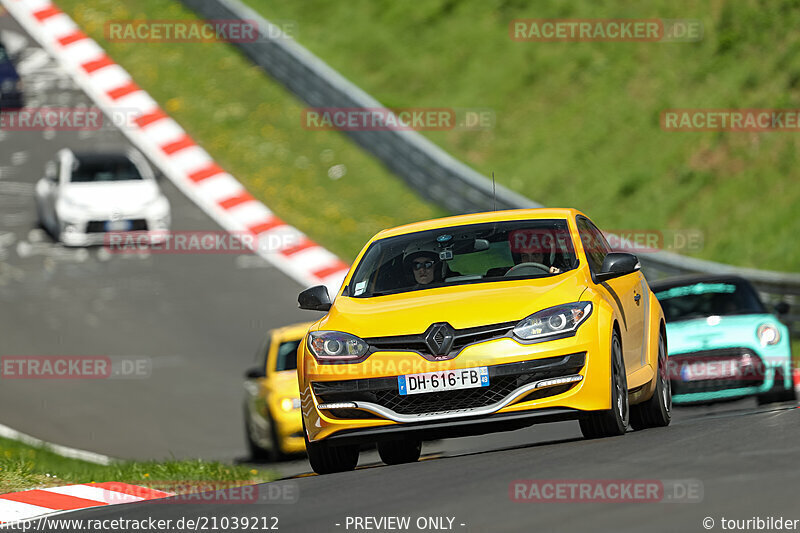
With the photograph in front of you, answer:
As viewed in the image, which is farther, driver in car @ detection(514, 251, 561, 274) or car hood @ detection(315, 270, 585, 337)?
driver in car @ detection(514, 251, 561, 274)

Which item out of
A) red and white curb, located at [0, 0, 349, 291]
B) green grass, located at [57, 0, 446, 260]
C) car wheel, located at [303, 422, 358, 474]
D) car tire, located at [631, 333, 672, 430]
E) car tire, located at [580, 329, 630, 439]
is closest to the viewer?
car tire, located at [580, 329, 630, 439]

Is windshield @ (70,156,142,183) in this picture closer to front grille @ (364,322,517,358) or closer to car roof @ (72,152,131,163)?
car roof @ (72,152,131,163)

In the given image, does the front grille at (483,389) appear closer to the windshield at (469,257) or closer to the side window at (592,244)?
the windshield at (469,257)

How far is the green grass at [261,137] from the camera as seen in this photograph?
23.9 metres

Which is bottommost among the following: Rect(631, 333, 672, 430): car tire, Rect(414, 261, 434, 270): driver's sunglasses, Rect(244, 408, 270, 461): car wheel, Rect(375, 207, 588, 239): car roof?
Rect(244, 408, 270, 461): car wheel

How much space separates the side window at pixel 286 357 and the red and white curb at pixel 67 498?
16.4 feet

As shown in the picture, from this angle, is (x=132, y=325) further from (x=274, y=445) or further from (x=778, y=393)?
(x=778, y=393)

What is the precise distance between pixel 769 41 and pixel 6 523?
22187 mm

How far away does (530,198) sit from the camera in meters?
25.8

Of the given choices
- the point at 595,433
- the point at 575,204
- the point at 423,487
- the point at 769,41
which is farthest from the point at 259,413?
the point at 769,41

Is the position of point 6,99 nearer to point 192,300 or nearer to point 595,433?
point 192,300

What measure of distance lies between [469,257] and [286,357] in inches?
222

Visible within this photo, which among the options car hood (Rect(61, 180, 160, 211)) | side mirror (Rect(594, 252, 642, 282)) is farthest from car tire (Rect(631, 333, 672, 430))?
car hood (Rect(61, 180, 160, 211))

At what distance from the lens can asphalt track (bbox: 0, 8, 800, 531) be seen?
21.1 ft
